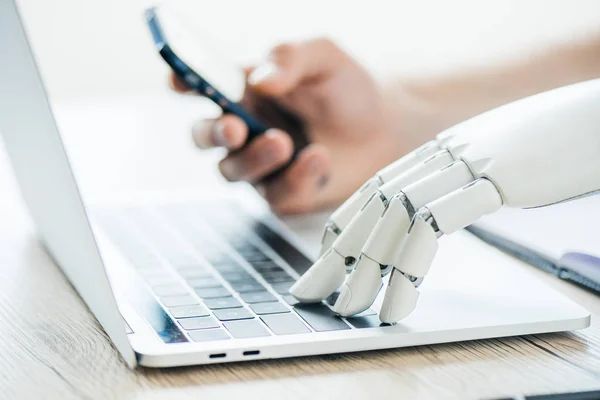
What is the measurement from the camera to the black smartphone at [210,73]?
74 centimetres

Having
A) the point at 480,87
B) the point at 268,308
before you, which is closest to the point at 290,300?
the point at 268,308

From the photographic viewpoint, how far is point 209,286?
587 millimetres

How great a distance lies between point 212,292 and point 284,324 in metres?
0.09

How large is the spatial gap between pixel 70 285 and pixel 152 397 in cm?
22

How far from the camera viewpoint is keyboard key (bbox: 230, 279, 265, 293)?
575 mm

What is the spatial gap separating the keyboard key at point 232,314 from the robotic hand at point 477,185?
58 mm

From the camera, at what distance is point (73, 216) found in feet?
1.53

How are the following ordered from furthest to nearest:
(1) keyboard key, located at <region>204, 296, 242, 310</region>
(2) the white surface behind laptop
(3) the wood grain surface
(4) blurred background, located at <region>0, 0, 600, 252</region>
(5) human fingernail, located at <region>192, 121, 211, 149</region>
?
1. (4) blurred background, located at <region>0, 0, 600, 252</region>
2. (5) human fingernail, located at <region>192, 121, 211, 149</region>
3. (2) the white surface behind laptop
4. (1) keyboard key, located at <region>204, 296, 242, 310</region>
5. (3) the wood grain surface

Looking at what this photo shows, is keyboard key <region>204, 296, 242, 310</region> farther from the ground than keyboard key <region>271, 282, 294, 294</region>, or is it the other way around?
keyboard key <region>204, 296, 242, 310</region>

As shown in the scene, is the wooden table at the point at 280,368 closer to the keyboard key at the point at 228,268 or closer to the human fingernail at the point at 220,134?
the keyboard key at the point at 228,268

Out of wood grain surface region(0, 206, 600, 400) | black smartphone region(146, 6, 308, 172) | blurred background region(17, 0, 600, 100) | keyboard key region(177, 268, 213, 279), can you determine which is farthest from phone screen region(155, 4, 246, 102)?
blurred background region(17, 0, 600, 100)

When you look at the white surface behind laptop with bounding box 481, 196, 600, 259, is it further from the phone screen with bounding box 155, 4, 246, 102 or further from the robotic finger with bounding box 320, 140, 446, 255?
the phone screen with bounding box 155, 4, 246, 102

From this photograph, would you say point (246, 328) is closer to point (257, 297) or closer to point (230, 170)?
point (257, 297)

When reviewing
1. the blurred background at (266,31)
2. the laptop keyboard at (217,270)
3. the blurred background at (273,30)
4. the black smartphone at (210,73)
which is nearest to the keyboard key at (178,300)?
the laptop keyboard at (217,270)
